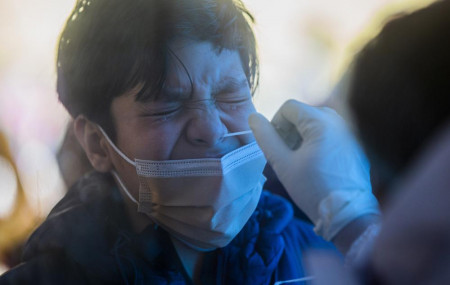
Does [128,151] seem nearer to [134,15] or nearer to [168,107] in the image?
[168,107]

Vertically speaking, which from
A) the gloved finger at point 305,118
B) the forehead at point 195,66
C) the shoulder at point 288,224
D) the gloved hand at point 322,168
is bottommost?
the shoulder at point 288,224

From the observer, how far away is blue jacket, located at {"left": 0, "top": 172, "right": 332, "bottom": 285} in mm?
1133

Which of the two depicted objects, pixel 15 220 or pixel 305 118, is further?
pixel 15 220

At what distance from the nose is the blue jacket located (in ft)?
0.84

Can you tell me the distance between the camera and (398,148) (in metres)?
0.90

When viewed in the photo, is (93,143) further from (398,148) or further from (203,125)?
(398,148)

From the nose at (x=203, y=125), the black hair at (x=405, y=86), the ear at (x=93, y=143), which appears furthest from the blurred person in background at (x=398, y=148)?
the ear at (x=93, y=143)

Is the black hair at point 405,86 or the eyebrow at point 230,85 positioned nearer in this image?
the black hair at point 405,86

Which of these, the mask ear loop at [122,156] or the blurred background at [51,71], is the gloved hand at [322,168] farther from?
the mask ear loop at [122,156]

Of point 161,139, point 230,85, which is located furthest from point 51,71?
point 230,85

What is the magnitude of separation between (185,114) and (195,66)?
12 cm

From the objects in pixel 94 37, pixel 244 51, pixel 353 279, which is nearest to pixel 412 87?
pixel 353 279

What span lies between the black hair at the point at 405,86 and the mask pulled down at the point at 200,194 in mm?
345

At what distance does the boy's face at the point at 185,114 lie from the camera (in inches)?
Result: 44.4
